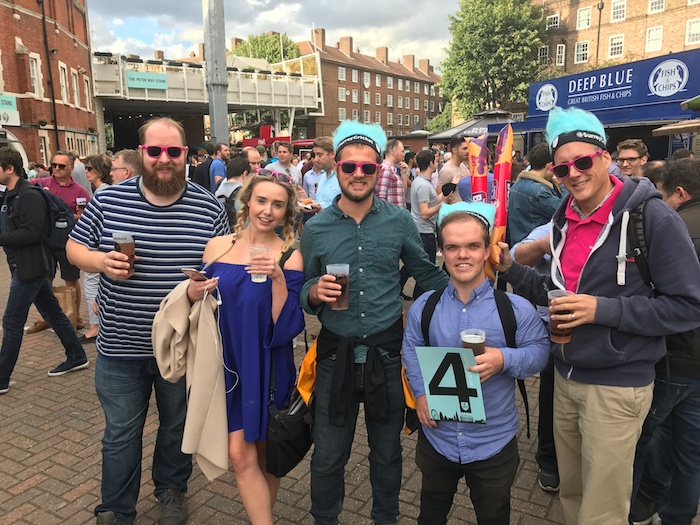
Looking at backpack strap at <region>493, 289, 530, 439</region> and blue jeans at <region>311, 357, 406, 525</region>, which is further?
blue jeans at <region>311, 357, 406, 525</region>

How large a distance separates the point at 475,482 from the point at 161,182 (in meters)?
2.12

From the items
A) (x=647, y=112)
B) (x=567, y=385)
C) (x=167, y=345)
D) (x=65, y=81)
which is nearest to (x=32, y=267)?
(x=167, y=345)

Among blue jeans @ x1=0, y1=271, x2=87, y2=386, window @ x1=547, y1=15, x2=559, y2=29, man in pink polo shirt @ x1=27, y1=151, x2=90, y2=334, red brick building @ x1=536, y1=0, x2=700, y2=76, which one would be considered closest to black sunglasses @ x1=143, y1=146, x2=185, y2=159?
blue jeans @ x1=0, y1=271, x2=87, y2=386

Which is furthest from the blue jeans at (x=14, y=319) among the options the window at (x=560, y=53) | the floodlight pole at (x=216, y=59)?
the window at (x=560, y=53)

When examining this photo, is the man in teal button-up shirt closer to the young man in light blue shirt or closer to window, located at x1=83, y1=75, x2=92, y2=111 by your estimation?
the young man in light blue shirt

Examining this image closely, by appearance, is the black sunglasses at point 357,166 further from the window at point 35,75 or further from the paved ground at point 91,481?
the window at point 35,75

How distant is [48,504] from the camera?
3133mm

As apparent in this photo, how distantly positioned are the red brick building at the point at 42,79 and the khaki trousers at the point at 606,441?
1659cm

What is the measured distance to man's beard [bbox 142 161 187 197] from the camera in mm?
2611

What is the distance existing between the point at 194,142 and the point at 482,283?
41.2 metres

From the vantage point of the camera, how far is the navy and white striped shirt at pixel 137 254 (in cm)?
261

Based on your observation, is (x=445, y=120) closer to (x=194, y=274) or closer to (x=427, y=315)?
(x=427, y=315)

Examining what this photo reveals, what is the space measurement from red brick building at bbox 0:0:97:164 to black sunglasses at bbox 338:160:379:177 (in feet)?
50.8

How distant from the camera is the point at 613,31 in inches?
1544
